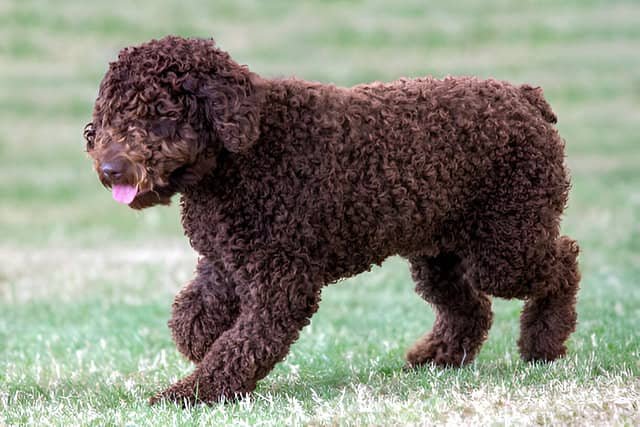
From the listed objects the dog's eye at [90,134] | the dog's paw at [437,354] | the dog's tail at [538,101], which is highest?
the dog's tail at [538,101]

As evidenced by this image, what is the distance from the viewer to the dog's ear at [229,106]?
586 cm

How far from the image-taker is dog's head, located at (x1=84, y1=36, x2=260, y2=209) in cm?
578

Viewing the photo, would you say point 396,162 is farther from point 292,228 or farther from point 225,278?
point 225,278

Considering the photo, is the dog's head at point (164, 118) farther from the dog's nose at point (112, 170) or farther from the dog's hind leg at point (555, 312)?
the dog's hind leg at point (555, 312)

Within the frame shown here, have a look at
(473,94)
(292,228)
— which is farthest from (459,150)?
(292,228)

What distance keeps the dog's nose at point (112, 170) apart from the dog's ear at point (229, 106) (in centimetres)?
55

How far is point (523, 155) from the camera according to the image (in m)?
6.95

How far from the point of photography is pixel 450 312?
25.4ft

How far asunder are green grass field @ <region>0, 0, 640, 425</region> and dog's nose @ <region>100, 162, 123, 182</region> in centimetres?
122

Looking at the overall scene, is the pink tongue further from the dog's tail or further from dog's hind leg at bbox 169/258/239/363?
the dog's tail

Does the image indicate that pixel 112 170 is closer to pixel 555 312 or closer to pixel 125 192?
pixel 125 192

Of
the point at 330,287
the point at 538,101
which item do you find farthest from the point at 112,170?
the point at 330,287

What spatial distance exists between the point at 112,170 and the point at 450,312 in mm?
2901

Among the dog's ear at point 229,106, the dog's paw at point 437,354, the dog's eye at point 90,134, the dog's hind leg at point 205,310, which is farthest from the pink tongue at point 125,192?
the dog's paw at point 437,354
